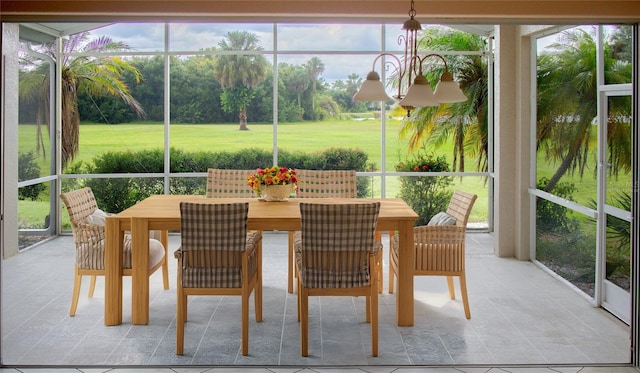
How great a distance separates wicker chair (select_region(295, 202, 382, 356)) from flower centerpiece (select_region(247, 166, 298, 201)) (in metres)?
1.50

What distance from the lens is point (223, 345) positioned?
4.82 metres

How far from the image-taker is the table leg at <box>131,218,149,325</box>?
17.2ft

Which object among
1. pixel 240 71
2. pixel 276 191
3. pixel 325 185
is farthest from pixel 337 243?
pixel 240 71

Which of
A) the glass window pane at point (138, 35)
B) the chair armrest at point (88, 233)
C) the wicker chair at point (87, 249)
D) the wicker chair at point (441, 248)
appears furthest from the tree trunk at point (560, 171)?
the glass window pane at point (138, 35)

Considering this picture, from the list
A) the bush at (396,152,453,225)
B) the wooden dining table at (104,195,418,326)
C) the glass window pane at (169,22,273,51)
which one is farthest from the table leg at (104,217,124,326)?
the bush at (396,152,453,225)

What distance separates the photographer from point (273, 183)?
6.12 meters

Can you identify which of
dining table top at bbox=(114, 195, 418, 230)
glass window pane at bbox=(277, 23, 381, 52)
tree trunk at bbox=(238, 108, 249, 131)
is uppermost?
glass window pane at bbox=(277, 23, 381, 52)

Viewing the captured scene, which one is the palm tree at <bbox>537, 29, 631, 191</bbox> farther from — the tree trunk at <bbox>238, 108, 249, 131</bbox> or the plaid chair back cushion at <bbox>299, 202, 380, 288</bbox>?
the tree trunk at <bbox>238, 108, 249, 131</bbox>

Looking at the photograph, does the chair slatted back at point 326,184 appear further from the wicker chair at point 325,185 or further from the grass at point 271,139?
the grass at point 271,139

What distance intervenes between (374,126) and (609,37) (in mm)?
4192

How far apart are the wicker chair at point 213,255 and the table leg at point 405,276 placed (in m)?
1.18

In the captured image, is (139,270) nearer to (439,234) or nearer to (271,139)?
(439,234)

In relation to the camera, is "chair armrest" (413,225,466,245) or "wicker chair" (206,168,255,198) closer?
"chair armrest" (413,225,466,245)

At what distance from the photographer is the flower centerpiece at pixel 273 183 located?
20.1 feet
